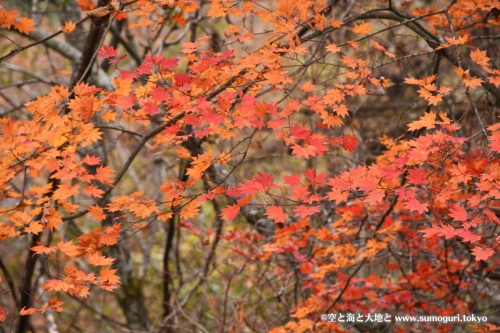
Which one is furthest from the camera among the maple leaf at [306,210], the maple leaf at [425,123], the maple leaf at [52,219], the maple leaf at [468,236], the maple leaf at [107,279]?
the maple leaf at [52,219]

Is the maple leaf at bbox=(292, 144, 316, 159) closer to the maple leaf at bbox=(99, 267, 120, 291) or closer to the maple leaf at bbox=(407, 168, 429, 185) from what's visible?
the maple leaf at bbox=(407, 168, 429, 185)

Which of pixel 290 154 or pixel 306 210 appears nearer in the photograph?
pixel 306 210

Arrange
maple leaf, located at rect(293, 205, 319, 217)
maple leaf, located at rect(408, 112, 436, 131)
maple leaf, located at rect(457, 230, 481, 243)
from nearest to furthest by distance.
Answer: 1. maple leaf, located at rect(457, 230, 481, 243)
2. maple leaf, located at rect(293, 205, 319, 217)
3. maple leaf, located at rect(408, 112, 436, 131)

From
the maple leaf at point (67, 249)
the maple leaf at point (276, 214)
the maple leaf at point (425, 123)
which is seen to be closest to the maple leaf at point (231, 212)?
the maple leaf at point (276, 214)

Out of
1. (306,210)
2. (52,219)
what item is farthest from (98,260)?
(306,210)

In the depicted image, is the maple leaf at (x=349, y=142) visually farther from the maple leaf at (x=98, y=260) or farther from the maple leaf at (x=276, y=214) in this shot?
the maple leaf at (x=98, y=260)

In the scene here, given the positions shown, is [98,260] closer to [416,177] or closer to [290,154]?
[416,177]

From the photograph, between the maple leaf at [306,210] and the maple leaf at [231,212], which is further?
the maple leaf at [231,212]

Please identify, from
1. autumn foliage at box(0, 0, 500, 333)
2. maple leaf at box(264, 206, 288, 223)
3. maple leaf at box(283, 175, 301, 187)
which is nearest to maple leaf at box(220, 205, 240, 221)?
autumn foliage at box(0, 0, 500, 333)

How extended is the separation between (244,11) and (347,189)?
1265 millimetres

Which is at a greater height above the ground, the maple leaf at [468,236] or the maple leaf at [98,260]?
the maple leaf at [468,236]

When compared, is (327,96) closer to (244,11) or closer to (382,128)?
(244,11)

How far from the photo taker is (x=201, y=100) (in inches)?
94.9

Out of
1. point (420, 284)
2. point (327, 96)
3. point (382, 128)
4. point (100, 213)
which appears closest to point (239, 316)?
point (420, 284)
